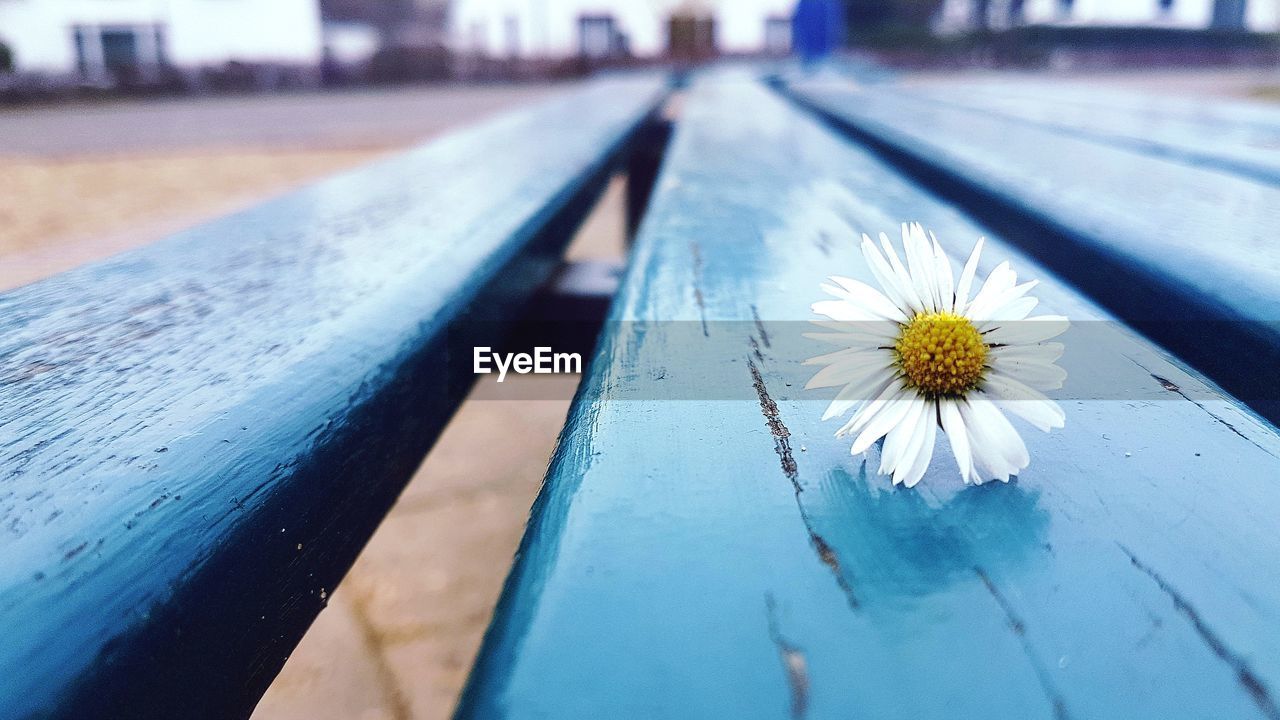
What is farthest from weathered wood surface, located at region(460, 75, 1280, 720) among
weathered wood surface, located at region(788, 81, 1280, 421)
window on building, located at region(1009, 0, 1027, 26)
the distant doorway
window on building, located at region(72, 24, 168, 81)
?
the distant doorway

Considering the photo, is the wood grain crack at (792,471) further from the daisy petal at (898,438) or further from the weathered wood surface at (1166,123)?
the weathered wood surface at (1166,123)

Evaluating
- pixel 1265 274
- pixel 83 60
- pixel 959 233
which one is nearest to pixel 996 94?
pixel 959 233

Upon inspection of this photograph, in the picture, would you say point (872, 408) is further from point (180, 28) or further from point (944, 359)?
point (180, 28)

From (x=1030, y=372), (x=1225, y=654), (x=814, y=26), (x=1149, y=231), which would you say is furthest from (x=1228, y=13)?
(x=1225, y=654)

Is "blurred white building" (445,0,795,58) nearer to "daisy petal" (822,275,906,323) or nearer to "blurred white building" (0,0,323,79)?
"blurred white building" (0,0,323,79)

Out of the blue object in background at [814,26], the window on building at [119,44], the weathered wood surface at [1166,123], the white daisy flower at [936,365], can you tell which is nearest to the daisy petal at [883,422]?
the white daisy flower at [936,365]

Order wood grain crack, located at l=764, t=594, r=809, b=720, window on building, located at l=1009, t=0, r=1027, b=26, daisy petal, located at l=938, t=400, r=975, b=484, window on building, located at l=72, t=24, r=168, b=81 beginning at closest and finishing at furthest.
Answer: wood grain crack, located at l=764, t=594, r=809, b=720 < daisy petal, located at l=938, t=400, r=975, b=484 < window on building, located at l=72, t=24, r=168, b=81 < window on building, located at l=1009, t=0, r=1027, b=26
